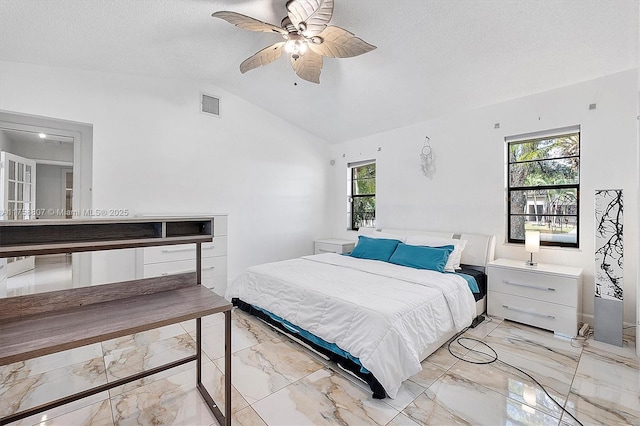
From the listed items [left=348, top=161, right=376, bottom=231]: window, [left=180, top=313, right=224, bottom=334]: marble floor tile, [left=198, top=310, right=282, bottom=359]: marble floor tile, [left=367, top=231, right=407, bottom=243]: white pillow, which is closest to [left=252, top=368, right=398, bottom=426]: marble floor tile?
[left=198, top=310, right=282, bottom=359]: marble floor tile

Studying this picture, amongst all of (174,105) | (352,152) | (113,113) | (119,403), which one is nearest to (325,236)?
(352,152)

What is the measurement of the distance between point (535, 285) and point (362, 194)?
3015 millimetres

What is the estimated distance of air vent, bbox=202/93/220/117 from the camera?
4238mm

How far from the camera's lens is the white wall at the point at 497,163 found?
9.43 feet

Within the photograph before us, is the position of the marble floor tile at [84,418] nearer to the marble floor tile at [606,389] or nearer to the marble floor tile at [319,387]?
the marble floor tile at [319,387]

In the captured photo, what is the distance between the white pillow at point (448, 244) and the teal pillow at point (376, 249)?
0.24 m

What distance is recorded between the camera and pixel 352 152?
5.47m

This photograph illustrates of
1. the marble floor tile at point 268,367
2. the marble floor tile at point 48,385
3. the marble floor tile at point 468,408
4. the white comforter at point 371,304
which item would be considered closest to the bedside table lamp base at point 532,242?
the white comforter at point 371,304

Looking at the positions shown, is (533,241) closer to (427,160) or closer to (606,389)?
(606,389)

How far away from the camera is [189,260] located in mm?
3764

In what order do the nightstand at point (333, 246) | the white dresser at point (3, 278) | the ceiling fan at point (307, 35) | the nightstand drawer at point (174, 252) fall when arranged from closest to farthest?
1. the ceiling fan at point (307, 35)
2. the white dresser at point (3, 278)
3. the nightstand drawer at point (174, 252)
4. the nightstand at point (333, 246)

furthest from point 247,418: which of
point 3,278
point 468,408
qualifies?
point 3,278

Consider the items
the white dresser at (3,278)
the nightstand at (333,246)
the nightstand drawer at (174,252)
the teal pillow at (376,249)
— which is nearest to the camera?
the white dresser at (3,278)

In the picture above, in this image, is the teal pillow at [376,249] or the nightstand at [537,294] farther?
the teal pillow at [376,249]
